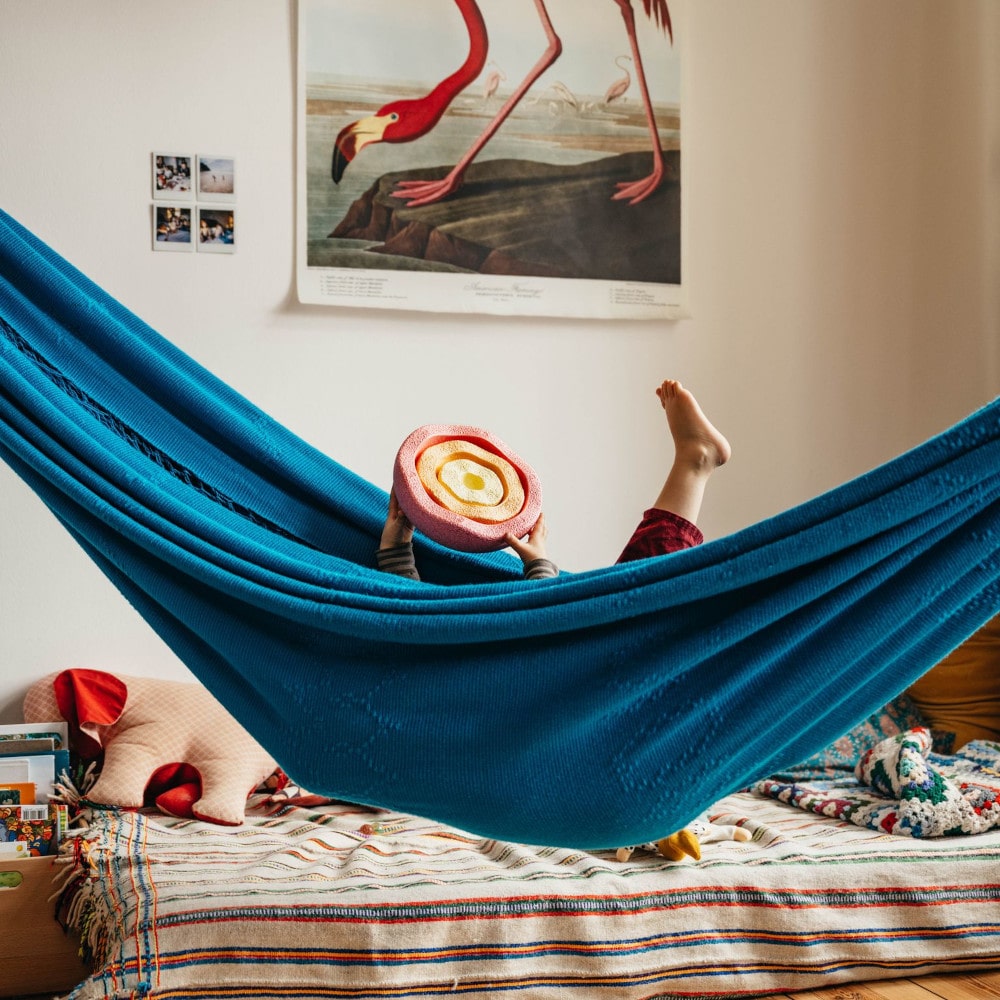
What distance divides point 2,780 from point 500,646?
1.22m

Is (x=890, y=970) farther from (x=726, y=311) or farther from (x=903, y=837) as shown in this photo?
A: (x=726, y=311)

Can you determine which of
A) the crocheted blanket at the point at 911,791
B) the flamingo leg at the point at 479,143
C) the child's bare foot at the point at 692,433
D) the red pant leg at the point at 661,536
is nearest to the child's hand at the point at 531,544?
the red pant leg at the point at 661,536

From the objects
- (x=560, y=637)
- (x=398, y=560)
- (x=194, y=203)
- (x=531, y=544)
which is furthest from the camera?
(x=194, y=203)

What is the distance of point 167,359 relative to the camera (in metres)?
1.57

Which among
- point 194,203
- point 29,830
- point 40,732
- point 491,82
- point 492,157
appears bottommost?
point 29,830

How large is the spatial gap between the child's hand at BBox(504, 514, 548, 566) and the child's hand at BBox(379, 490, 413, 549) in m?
0.14

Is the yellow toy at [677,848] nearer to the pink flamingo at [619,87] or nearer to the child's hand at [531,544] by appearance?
the child's hand at [531,544]

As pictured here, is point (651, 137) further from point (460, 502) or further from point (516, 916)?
point (516, 916)

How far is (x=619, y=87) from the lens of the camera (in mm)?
2744

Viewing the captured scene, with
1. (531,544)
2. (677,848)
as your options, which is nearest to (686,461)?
(531,544)

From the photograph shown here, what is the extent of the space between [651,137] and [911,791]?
1.59m

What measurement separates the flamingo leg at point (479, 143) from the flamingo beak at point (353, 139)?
0.12 meters

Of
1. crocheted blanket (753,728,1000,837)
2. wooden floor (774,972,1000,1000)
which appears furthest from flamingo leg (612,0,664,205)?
wooden floor (774,972,1000,1000)

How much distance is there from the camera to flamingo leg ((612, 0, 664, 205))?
9.02 ft
